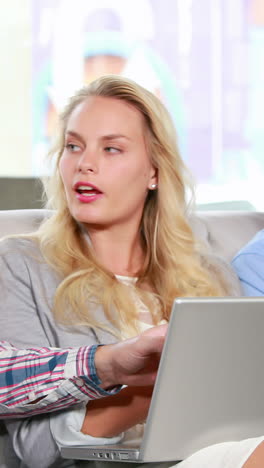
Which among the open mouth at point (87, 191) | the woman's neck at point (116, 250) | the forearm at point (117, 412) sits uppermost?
the open mouth at point (87, 191)

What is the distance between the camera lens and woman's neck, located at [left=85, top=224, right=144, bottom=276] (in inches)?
65.9

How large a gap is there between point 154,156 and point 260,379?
79 centimetres

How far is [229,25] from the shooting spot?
192 inches

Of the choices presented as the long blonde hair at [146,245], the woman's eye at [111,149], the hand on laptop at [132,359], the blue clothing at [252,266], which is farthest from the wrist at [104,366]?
the blue clothing at [252,266]

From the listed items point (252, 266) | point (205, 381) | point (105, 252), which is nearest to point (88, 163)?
point (105, 252)

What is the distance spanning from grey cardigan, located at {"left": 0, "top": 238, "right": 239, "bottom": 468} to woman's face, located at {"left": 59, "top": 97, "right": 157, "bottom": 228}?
137 mm

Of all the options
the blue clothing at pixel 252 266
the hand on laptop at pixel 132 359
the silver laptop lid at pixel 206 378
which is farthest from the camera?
the blue clothing at pixel 252 266

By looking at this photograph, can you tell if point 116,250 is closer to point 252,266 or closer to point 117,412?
point 252,266

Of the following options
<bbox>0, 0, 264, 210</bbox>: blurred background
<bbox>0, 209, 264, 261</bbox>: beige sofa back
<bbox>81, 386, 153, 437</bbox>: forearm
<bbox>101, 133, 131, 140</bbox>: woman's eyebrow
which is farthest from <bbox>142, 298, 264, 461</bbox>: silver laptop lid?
<bbox>0, 0, 264, 210</bbox>: blurred background

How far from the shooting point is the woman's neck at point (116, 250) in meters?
1.67

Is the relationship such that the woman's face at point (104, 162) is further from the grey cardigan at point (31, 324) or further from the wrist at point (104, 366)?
the wrist at point (104, 366)

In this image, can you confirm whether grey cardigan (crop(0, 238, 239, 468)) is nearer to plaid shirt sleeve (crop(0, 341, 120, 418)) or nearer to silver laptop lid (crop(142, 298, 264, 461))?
plaid shirt sleeve (crop(0, 341, 120, 418))

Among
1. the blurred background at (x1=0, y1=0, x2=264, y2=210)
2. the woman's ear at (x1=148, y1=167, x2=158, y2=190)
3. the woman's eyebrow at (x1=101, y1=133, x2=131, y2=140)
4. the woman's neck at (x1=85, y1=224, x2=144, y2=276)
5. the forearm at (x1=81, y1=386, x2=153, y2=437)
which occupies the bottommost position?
the blurred background at (x1=0, y1=0, x2=264, y2=210)

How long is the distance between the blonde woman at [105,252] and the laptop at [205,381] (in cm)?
28
